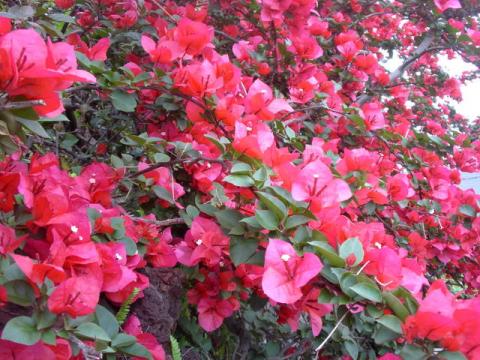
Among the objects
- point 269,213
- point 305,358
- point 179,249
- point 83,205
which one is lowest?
point 305,358

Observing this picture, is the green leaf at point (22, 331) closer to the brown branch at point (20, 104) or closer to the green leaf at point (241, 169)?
the brown branch at point (20, 104)

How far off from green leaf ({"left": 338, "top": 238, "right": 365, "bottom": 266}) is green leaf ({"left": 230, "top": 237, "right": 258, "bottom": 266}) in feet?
0.43

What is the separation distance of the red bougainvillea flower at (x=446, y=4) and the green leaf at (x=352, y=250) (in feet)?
5.21

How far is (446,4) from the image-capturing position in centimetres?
197

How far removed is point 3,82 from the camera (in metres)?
0.55

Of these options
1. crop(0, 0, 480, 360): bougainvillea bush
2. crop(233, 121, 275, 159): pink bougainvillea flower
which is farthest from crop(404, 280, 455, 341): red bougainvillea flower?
crop(233, 121, 275, 159): pink bougainvillea flower

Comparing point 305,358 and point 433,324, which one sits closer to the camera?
point 433,324

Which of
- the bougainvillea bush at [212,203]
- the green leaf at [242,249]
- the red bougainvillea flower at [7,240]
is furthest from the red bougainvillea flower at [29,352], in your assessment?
the green leaf at [242,249]

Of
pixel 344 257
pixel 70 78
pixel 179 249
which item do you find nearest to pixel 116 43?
pixel 179 249

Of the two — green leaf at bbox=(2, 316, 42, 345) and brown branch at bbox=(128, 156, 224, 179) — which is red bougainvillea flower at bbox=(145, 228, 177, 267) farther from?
green leaf at bbox=(2, 316, 42, 345)

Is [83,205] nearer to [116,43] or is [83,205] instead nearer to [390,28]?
[116,43]

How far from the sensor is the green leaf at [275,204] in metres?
0.70

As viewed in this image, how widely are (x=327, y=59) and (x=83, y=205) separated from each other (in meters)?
1.60

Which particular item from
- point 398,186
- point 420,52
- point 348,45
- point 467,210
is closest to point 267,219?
point 398,186
